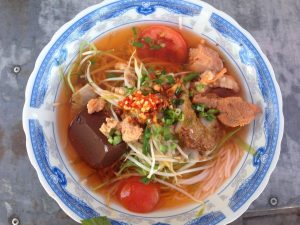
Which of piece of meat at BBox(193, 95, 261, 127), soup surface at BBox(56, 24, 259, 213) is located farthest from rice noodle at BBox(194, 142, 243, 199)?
piece of meat at BBox(193, 95, 261, 127)

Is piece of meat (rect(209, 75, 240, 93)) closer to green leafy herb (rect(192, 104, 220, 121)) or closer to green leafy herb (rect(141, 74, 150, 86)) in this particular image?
green leafy herb (rect(192, 104, 220, 121))

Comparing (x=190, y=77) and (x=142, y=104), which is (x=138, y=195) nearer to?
(x=142, y=104)

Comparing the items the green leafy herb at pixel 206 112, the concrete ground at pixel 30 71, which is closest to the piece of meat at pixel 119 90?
the green leafy herb at pixel 206 112

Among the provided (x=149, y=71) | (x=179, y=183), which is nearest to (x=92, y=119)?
(x=149, y=71)

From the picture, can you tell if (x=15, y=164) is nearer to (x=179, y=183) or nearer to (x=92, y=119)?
(x=92, y=119)

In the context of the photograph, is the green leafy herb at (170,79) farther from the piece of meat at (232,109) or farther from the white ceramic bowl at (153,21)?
the white ceramic bowl at (153,21)

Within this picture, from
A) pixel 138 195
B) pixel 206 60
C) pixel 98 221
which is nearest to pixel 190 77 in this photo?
pixel 206 60
